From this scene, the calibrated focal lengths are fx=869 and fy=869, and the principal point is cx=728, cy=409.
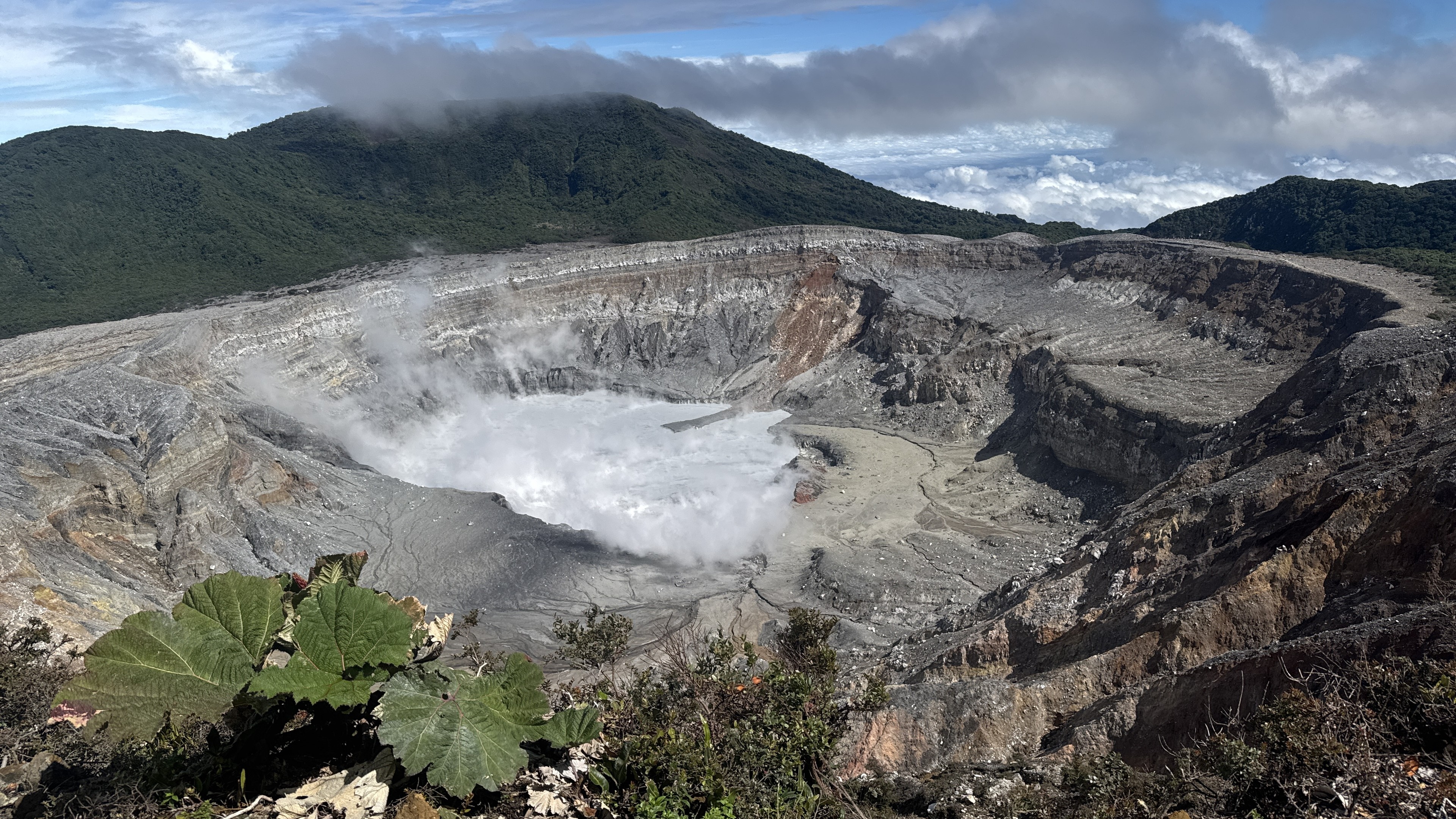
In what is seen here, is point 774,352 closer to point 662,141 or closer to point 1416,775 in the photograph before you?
point 1416,775

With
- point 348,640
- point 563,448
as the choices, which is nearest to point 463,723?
point 348,640

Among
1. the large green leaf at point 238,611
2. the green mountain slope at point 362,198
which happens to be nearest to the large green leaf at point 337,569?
the large green leaf at point 238,611

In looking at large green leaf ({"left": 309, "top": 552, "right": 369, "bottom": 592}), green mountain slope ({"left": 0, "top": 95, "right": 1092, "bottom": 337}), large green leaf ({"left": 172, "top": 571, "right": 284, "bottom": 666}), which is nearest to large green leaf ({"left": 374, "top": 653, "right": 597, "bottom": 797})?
large green leaf ({"left": 172, "top": 571, "right": 284, "bottom": 666})

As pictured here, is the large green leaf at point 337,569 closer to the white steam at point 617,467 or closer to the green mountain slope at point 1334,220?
the white steam at point 617,467

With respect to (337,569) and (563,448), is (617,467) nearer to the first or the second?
(563,448)

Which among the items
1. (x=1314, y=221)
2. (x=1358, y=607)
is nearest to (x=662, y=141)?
(x=1314, y=221)
